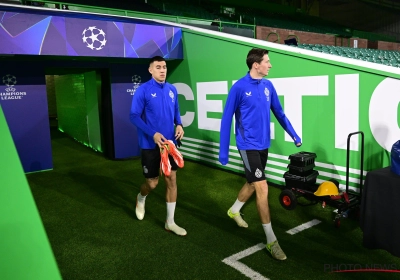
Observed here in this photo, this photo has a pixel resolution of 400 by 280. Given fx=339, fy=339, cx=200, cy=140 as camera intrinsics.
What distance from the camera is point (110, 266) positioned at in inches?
110

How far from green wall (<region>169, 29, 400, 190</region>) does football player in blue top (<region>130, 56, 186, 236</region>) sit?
1960 millimetres

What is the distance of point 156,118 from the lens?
3.29 m

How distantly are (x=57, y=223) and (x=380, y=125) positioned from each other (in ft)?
12.3

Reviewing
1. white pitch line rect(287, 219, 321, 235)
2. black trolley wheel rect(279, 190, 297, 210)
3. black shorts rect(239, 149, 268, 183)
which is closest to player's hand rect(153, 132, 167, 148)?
black shorts rect(239, 149, 268, 183)

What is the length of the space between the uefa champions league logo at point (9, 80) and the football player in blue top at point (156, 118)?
365 cm

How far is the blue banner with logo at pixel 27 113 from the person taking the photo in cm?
580

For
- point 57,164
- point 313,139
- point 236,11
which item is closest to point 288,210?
point 313,139

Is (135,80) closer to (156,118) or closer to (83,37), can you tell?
(83,37)

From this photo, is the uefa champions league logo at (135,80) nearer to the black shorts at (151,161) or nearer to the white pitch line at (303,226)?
the black shorts at (151,161)

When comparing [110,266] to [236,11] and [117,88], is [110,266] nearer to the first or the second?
[117,88]

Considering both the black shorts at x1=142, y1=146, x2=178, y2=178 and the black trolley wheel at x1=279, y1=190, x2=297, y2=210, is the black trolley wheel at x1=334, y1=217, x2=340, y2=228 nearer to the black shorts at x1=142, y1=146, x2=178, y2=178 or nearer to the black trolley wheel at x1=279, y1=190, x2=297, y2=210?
the black trolley wheel at x1=279, y1=190, x2=297, y2=210

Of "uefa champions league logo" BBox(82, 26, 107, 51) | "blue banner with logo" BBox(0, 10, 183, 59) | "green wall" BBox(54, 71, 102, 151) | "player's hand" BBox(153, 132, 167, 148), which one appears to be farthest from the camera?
"green wall" BBox(54, 71, 102, 151)

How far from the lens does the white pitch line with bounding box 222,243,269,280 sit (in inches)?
102

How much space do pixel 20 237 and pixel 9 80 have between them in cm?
553
